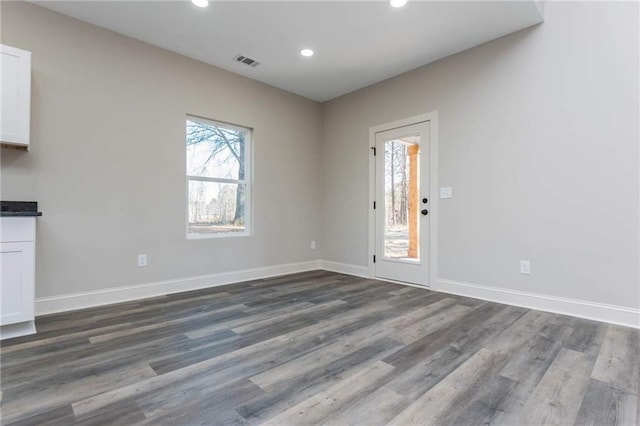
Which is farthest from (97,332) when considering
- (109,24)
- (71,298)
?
(109,24)

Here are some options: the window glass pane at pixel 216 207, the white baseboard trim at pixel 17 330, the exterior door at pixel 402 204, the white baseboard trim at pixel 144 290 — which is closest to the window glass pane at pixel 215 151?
the window glass pane at pixel 216 207

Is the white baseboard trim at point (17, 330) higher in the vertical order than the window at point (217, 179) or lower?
lower

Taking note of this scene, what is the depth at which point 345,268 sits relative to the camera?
4719 mm

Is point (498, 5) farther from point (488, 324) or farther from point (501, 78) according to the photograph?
point (488, 324)

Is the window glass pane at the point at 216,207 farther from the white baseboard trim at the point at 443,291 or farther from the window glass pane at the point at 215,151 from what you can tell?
the white baseboard trim at the point at 443,291

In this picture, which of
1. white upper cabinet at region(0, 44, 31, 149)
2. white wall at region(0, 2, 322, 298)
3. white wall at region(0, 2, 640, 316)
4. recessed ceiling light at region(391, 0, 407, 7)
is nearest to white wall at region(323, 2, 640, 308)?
white wall at region(0, 2, 640, 316)

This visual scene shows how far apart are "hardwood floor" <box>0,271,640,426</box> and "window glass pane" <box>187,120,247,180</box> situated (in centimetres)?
170

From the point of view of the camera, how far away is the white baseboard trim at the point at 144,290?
2.77m

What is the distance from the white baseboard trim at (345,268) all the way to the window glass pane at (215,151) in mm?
1868

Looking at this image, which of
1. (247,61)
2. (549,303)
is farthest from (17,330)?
(549,303)

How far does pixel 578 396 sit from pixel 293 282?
116 inches

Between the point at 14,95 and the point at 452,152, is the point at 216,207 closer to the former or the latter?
the point at 14,95

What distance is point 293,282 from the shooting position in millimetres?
4000

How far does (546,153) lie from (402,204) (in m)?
1.58
